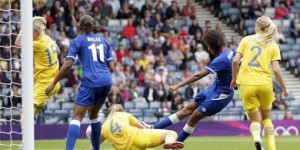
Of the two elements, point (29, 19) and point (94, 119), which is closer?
point (29, 19)

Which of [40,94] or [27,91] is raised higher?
[27,91]

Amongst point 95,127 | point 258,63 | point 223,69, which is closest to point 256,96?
point 258,63

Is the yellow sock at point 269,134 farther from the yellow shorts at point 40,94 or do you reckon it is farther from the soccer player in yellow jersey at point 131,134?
the yellow shorts at point 40,94

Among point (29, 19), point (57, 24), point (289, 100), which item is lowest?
point (289, 100)

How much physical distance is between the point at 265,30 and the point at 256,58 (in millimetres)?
438

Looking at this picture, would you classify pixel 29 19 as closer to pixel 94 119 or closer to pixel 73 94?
pixel 94 119

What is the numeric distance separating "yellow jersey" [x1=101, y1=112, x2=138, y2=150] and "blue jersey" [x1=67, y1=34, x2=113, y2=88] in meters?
0.58

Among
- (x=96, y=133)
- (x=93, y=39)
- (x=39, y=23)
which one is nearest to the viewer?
(x=93, y=39)

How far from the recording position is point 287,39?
32375 millimetres

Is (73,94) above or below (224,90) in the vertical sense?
below

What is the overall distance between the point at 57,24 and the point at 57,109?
3.65m

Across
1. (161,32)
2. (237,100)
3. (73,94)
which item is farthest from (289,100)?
(73,94)

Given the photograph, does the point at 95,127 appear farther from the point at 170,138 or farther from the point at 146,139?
the point at 170,138

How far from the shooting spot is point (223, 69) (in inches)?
584
